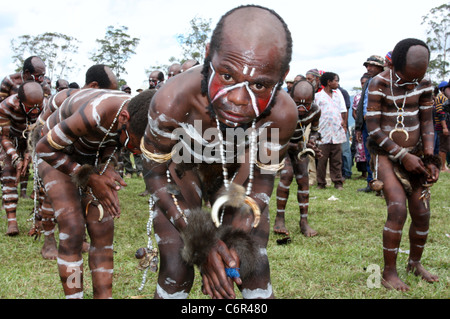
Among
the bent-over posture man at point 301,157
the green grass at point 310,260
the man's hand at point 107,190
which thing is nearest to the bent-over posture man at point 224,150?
the man's hand at point 107,190

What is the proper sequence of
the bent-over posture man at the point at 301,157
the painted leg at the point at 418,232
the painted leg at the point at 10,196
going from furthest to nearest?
the painted leg at the point at 10,196
the bent-over posture man at the point at 301,157
the painted leg at the point at 418,232

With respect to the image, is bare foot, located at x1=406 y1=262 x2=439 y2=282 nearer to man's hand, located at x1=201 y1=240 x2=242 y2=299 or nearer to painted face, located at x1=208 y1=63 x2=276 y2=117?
man's hand, located at x1=201 y1=240 x2=242 y2=299

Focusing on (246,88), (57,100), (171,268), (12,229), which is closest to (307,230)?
(171,268)

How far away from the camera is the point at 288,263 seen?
4457mm

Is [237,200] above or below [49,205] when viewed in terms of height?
above

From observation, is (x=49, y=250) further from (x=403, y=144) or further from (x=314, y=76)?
(x=314, y=76)

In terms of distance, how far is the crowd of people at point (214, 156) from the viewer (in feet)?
7.11

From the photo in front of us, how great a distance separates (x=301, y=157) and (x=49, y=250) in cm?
368

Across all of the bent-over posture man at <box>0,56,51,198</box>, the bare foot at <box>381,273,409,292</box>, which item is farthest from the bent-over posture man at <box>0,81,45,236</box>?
the bare foot at <box>381,273,409,292</box>

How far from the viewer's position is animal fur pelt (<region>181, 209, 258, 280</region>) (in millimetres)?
2217

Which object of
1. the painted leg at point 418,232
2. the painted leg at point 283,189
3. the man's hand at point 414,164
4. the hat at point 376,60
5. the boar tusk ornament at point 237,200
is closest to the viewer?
the boar tusk ornament at point 237,200

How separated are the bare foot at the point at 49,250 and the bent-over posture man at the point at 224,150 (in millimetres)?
2684

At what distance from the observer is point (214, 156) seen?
2754 mm

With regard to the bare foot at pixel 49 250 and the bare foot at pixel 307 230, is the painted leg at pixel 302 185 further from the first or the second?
the bare foot at pixel 49 250
